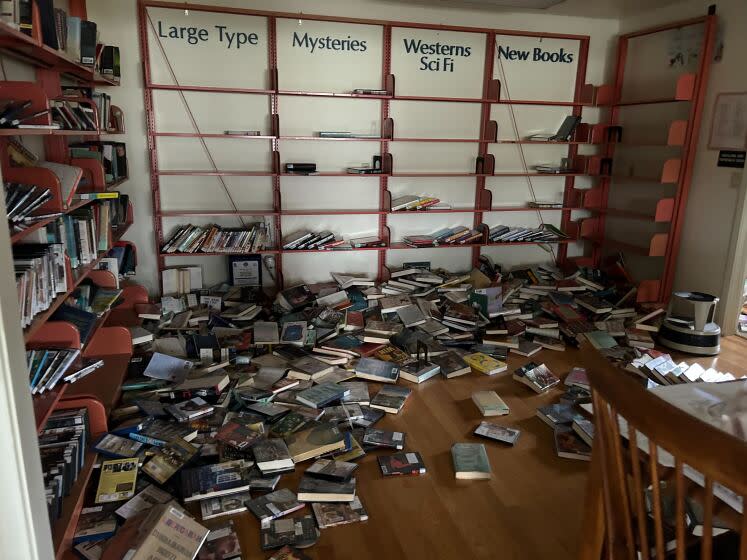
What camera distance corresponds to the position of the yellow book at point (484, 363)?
10.9 ft

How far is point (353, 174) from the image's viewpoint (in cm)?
430

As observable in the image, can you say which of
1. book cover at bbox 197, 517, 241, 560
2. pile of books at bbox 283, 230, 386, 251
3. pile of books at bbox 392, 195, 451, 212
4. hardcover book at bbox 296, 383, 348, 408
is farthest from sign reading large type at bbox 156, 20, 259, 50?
book cover at bbox 197, 517, 241, 560

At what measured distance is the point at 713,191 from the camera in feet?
13.2

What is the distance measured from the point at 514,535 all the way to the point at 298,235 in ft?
9.74

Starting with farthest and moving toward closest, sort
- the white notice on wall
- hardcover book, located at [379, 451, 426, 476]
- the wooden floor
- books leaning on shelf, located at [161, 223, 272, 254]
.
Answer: books leaning on shelf, located at [161, 223, 272, 254], the white notice on wall, hardcover book, located at [379, 451, 426, 476], the wooden floor

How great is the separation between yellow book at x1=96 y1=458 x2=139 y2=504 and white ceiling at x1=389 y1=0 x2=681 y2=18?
3.73 meters

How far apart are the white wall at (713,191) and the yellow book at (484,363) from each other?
1863 millimetres

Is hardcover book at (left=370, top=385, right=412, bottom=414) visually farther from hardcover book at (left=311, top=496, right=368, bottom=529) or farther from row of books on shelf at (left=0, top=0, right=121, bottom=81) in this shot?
row of books on shelf at (left=0, top=0, right=121, bottom=81)

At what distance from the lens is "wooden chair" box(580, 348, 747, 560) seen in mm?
733

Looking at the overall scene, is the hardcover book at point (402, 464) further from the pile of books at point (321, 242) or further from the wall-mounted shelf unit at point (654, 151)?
the wall-mounted shelf unit at point (654, 151)

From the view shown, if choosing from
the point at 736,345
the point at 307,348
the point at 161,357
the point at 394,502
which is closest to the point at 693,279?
the point at 736,345

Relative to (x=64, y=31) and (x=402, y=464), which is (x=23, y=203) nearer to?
(x=64, y=31)

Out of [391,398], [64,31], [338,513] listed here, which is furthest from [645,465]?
[64,31]

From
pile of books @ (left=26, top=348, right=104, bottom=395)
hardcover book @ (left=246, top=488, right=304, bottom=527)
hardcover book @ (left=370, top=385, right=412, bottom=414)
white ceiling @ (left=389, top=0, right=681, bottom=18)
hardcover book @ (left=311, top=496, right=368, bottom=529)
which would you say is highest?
white ceiling @ (left=389, top=0, right=681, bottom=18)
